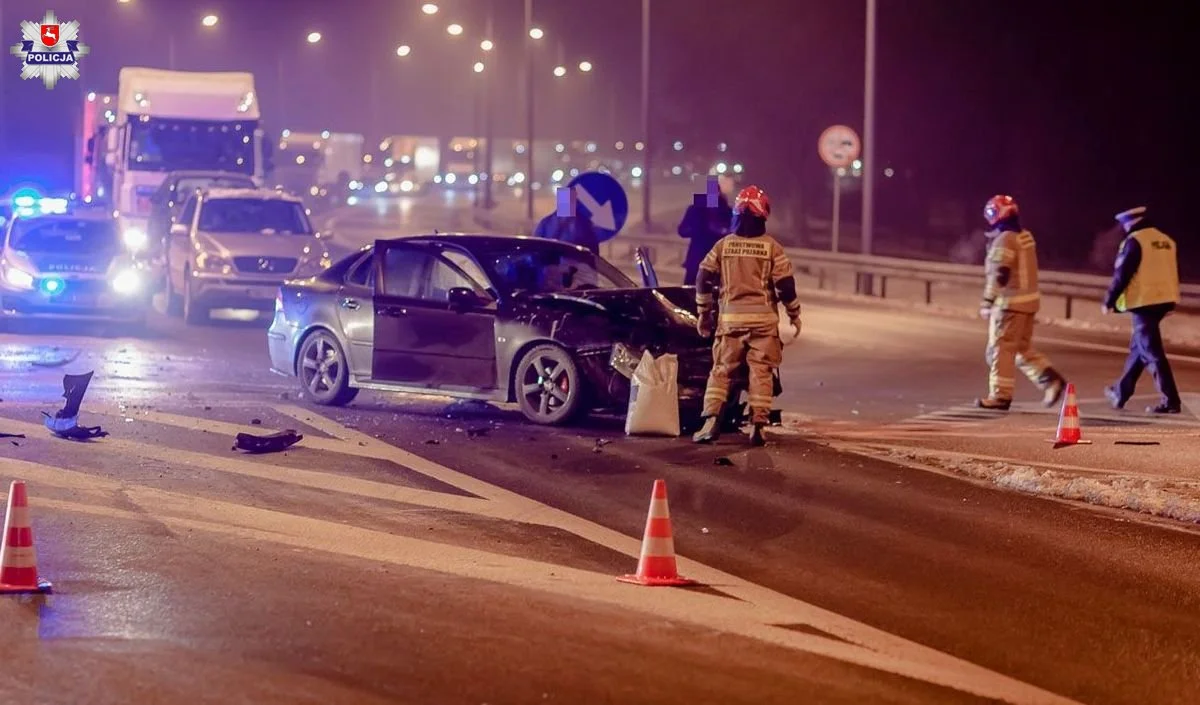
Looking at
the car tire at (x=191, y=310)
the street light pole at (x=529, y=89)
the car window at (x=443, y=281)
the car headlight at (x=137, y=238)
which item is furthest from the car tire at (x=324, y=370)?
the street light pole at (x=529, y=89)

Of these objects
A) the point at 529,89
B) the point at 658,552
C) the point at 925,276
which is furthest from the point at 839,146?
the point at 658,552

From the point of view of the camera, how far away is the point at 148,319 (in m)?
24.2

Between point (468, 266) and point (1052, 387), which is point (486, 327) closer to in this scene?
point (468, 266)

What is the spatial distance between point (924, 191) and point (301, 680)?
43690mm

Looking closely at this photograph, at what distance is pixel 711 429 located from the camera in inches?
490

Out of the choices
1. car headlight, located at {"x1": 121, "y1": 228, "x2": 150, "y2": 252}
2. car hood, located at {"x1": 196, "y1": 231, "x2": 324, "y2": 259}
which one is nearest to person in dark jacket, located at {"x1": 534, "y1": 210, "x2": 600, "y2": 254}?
car hood, located at {"x1": 196, "y1": 231, "x2": 324, "y2": 259}

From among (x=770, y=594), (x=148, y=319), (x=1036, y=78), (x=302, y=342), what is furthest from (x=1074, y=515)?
(x=1036, y=78)

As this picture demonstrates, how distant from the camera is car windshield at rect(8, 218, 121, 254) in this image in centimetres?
2336

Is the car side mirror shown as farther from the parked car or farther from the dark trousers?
the parked car

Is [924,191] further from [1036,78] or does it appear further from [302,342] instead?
[302,342]

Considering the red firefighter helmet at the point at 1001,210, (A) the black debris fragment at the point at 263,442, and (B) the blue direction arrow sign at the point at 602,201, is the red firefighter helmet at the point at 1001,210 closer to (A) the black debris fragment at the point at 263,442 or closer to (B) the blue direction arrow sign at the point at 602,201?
(B) the blue direction arrow sign at the point at 602,201

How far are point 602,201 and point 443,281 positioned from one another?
4.29 m

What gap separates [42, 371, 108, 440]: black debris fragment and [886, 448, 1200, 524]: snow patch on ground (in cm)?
583

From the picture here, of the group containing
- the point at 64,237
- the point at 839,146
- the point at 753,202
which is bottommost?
the point at 64,237
